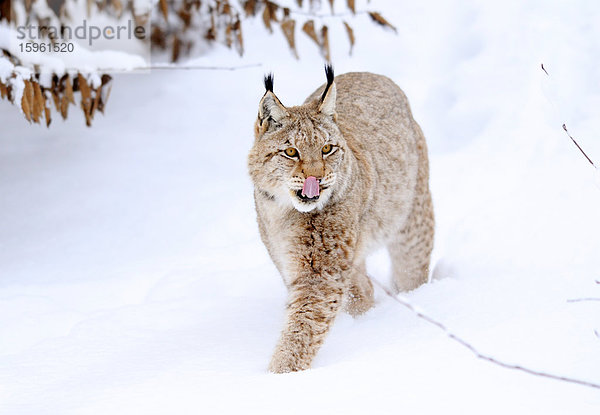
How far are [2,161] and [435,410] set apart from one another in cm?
608

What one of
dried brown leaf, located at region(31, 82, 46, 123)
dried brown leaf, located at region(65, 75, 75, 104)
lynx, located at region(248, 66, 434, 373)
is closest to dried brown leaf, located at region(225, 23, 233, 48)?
dried brown leaf, located at region(65, 75, 75, 104)

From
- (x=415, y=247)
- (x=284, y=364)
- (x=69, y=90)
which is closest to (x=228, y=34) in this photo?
(x=69, y=90)

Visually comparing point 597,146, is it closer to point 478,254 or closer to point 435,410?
point 478,254

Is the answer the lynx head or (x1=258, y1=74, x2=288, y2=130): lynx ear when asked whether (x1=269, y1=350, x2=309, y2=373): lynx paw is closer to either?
the lynx head

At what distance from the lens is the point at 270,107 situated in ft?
13.2

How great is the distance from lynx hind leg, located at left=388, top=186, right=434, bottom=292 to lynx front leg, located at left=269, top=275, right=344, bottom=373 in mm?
1390

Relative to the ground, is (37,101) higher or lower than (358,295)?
higher

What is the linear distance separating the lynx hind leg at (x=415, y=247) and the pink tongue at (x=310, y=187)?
1545mm

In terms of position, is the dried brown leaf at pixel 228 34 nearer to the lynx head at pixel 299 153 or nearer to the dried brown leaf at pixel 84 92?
the dried brown leaf at pixel 84 92

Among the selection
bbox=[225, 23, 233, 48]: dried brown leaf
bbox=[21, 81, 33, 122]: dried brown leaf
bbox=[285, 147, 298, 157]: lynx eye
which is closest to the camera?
bbox=[285, 147, 298, 157]: lynx eye

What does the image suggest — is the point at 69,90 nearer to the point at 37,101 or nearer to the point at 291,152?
the point at 37,101

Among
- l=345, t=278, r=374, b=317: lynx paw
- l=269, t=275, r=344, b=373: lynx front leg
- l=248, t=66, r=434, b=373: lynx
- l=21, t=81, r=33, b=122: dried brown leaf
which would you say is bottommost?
l=345, t=278, r=374, b=317: lynx paw

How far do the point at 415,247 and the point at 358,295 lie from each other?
0.66m

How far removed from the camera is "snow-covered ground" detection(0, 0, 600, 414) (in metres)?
3.16
